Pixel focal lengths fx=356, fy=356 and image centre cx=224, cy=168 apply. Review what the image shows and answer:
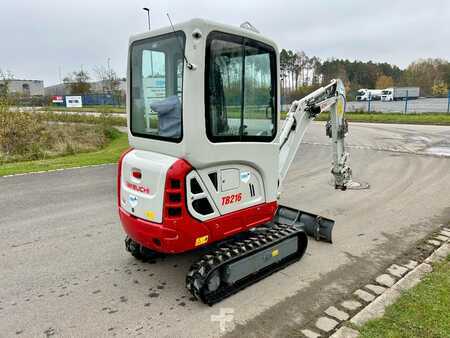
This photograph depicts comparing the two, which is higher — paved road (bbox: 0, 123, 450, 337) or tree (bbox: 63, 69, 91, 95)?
tree (bbox: 63, 69, 91, 95)

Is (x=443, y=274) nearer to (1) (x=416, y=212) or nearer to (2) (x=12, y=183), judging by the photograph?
(1) (x=416, y=212)

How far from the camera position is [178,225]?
11.4 ft

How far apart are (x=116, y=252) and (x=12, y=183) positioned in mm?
5441

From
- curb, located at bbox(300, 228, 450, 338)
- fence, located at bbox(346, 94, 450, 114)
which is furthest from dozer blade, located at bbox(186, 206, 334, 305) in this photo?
fence, located at bbox(346, 94, 450, 114)

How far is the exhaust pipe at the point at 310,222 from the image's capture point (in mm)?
5148

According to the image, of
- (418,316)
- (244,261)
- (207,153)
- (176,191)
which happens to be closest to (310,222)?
(244,261)

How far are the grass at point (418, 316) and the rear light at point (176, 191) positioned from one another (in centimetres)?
199

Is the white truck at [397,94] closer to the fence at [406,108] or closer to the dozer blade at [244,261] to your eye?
the fence at [406,108]

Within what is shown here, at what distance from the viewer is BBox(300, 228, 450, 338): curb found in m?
3.24

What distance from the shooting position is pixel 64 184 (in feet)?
28.4

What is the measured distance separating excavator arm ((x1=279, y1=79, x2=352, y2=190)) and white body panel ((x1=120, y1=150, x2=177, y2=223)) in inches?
73.9

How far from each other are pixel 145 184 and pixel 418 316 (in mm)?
2917

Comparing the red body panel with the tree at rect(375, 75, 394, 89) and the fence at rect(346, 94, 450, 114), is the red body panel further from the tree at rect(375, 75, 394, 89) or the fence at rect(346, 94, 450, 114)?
the tree at rect(375, 75, 394, 89)

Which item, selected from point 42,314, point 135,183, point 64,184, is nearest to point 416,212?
point 135,183
